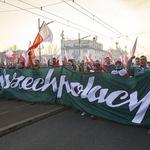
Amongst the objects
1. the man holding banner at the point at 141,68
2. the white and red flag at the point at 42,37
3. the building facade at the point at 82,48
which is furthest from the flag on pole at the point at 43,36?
the building facade at the point at 82,48

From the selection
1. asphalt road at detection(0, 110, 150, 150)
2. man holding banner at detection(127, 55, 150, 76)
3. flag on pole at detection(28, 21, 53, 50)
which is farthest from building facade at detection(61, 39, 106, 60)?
asphalt road at detection(0, 110, 150, 150)

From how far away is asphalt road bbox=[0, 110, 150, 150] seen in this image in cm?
477

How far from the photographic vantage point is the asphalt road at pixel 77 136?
4766 mm

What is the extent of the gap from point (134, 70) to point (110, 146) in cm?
379

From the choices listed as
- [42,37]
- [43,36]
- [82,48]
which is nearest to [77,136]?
[42,37]

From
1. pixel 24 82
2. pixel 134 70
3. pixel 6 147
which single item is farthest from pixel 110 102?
pixel 24 82

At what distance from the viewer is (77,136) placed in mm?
5363

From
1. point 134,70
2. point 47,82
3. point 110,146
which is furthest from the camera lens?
point 47,82

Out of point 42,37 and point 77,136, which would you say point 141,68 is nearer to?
point 77,136

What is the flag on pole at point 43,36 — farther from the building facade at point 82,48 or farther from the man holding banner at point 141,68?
the building facade at point 82,48

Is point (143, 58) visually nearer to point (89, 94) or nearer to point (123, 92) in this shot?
point (123, 92)

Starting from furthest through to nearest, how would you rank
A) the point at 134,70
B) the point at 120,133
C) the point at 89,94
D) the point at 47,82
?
the point at 47,82, the point at 134,70, the point at 89,94, the point at 120,133

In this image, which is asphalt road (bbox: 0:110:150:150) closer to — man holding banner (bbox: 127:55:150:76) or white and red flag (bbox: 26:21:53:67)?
man holding banner (bbox: 127:55:150:76)

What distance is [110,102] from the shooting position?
668 cm
